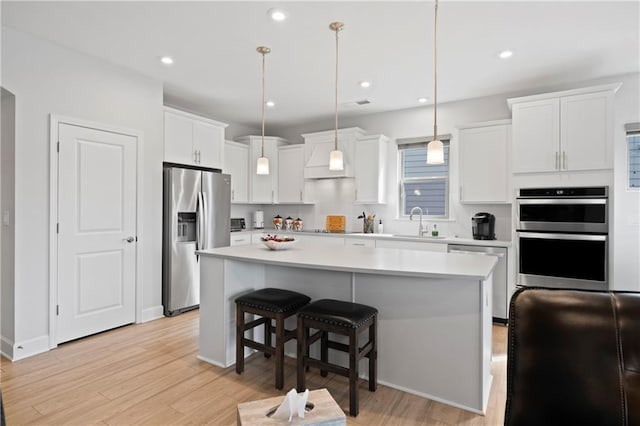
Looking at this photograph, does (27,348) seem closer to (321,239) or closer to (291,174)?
(321,239)

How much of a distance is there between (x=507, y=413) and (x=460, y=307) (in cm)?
114

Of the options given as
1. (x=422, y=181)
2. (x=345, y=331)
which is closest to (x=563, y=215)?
(x=422, y=181)

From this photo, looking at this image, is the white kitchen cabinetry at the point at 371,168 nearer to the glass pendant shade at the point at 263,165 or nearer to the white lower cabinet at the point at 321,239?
the white lower cabinet at the point at 321,239

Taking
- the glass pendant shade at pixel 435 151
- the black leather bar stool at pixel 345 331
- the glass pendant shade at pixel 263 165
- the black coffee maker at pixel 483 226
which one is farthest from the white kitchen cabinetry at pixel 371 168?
the black leather bar stool at pixel 345 331

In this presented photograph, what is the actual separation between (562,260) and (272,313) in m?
2.93

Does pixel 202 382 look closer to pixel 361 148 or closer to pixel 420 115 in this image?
pixel 361 148

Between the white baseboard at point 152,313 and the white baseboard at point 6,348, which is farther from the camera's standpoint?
the white baseboard at point 152,313

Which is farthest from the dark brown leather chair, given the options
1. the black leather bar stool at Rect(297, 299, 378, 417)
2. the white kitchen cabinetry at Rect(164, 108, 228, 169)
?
the white kitchen cabinetry at Rect(164, 108, 228, 169)

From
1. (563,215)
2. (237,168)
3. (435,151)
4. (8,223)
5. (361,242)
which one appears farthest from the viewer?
(237,168)

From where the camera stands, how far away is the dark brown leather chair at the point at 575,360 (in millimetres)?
988

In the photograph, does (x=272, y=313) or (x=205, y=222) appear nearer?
(x=272, y=313)

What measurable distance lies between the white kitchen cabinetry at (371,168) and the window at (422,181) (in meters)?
0.27

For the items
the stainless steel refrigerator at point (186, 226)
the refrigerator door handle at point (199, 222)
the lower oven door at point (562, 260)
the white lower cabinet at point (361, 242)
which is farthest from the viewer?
the white lower cabinet at point (361, 242)

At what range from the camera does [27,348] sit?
2.96m
